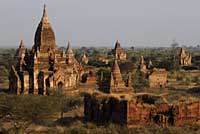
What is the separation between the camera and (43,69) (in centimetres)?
3030

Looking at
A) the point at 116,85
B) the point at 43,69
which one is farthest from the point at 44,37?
the point at 116,85

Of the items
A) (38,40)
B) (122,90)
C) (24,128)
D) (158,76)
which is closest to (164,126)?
(24,128)

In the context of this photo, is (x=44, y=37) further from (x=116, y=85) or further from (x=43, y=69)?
(x=116, y=85)

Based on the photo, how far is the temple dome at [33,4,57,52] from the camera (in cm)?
3111

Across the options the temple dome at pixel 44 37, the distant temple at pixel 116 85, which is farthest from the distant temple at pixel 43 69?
the distant temple at pixel 116 85

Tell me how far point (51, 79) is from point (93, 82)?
6.65 m

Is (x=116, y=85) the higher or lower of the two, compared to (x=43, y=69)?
lower

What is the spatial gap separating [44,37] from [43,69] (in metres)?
2.32

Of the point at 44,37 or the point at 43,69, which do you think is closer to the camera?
the point at 43,69

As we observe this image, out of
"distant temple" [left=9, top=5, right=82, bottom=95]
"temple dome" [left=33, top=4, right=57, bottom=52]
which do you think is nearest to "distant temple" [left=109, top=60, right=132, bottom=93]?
"distant temple" [left=9, top=5, right=82, bottom=95]

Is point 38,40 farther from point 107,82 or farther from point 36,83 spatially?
point 107,82

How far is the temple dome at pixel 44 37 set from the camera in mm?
31109

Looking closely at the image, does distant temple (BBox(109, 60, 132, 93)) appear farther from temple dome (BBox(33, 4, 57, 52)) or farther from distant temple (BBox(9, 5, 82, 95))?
temple dome (BBox(33, 4, 57, 52))

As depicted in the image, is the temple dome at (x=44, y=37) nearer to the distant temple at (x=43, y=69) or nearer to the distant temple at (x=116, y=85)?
the distant temple at (x=43, y=69)
